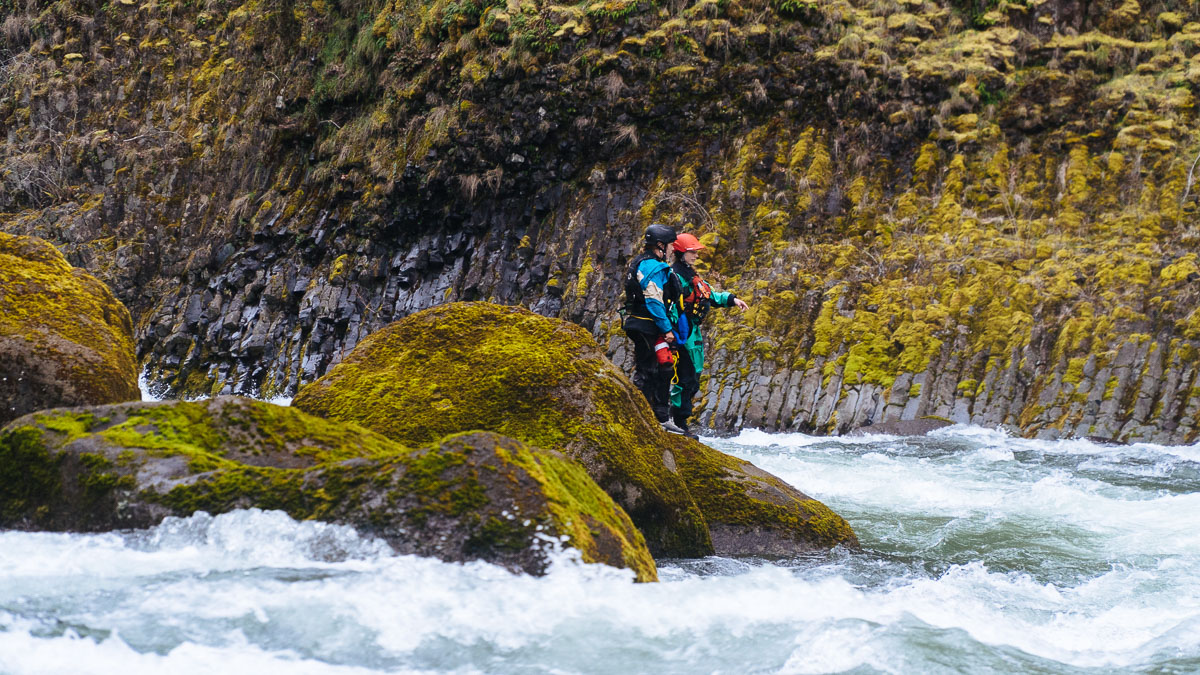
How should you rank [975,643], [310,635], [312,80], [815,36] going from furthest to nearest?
[312,80]
[815,36]
[975,643]
[310,635]

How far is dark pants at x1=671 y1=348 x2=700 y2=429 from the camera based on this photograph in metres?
9.56

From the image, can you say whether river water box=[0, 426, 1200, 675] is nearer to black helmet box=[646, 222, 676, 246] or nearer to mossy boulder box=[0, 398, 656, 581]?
mossy boulder box=[0, 398, 656, 581]

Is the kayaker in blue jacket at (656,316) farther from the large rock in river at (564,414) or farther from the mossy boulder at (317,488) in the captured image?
the mossy boulder at (317,488)

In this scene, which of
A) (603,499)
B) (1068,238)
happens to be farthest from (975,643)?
(1068,238)

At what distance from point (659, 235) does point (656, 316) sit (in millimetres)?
797

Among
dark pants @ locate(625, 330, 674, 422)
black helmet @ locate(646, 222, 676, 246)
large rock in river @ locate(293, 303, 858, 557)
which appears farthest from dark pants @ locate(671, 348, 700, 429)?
large rock in river @ locate(293, 303, 858, 557)

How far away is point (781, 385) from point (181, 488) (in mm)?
11497

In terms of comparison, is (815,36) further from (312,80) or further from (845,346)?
(312,80)

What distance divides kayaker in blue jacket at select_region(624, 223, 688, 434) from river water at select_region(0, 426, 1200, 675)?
309 cm

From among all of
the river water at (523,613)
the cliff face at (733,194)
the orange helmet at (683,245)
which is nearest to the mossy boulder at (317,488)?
the river water at (523,613)

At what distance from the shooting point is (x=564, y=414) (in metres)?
6.48

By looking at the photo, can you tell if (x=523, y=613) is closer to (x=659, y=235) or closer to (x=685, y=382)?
(x=659, y=235)

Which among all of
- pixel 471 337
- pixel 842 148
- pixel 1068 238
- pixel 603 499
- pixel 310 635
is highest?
pixel 842 148

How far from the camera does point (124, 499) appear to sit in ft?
A: 14.5
